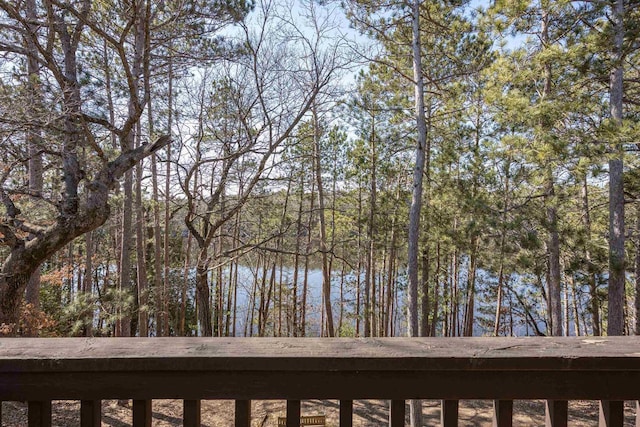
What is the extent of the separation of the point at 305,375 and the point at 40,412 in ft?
2.00

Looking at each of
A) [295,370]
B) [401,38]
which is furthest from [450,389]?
[401,38]

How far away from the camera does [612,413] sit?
84 cm

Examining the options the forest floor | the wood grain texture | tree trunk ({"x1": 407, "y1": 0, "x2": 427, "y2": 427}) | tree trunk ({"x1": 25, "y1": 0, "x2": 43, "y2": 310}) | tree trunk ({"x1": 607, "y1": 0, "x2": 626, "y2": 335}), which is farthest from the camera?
tree trunk ({"x1": 607, "y1": 0, "x2": 626, "y2": 335})

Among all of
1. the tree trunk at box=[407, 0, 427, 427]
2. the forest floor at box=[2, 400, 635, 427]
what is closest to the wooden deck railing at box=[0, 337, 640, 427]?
the tree trunk at box=[407, 0, 427, 427]

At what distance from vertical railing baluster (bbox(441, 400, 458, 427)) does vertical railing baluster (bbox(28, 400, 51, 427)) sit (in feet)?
2.97

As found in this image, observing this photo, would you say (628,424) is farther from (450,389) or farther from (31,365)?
(31,365)

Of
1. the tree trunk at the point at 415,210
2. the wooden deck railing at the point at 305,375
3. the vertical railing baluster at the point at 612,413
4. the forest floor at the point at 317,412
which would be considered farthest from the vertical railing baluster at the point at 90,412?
the tree trunk at the point at 415,210

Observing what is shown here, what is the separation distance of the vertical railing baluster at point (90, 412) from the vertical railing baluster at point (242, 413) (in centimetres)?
31

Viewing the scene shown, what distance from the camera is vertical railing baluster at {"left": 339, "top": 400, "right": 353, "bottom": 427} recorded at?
2.74 ft

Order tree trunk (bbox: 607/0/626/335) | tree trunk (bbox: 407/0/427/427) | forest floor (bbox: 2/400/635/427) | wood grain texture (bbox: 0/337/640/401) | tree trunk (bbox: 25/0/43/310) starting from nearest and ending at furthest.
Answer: wood grain texture (bbox: 0/337/640/401) < tree trunk (bbox: 25/0/43/310) < forest floor (bbox: 2/400/635/427) < tree trunk (bbox: 407/0/427/427) < tree trunk (bbox: 607/0/626/335)

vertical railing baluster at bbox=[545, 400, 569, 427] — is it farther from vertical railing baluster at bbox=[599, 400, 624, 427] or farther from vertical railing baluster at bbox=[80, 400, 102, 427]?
vertical railing baluster at bbox=[80, 400, 102, 427]

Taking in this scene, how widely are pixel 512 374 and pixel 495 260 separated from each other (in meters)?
9.05

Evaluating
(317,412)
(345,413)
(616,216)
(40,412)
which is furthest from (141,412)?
(616,216)

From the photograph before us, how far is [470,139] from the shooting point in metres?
9.94
